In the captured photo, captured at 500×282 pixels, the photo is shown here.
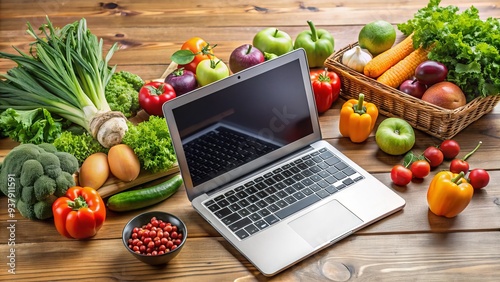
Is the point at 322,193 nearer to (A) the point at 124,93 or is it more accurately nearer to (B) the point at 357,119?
(B) the point at 357,119

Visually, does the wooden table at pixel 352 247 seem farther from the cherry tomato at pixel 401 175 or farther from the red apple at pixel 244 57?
the red apple at pixel 244 57

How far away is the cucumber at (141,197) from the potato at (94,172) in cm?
7

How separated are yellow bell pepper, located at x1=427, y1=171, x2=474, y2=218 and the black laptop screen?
362mm

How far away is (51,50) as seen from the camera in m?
1.96

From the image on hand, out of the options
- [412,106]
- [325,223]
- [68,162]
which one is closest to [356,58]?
[412,106]

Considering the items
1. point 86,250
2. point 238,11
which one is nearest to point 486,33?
point 238,11

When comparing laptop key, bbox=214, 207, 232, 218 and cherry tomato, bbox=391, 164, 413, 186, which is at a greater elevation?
laptop key, bbox=214, 207, 232, 218

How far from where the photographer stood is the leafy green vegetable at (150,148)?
1.73 m

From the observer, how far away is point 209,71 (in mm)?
2049

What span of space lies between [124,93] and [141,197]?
43cm

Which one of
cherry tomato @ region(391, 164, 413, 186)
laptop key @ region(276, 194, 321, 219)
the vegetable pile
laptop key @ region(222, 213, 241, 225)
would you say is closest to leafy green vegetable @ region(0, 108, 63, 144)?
the vegetable pile

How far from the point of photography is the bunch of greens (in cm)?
190

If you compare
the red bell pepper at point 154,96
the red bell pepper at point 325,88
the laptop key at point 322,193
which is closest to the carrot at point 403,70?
the red bell pepper at point 325,88

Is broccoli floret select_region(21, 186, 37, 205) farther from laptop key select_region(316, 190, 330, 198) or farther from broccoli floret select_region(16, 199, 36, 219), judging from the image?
laptop key select_region(316, 190, 330, 198)
